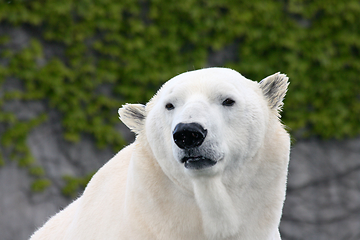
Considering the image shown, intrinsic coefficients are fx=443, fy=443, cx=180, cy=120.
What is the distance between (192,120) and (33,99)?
490 cm

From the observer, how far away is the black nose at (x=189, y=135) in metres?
2.04

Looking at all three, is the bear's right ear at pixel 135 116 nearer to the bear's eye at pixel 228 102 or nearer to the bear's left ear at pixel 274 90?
the bear's eye at pixel 228 102

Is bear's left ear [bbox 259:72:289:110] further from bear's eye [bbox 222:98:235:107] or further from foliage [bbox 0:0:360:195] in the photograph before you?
foliage [bbox 0:0:360:195]

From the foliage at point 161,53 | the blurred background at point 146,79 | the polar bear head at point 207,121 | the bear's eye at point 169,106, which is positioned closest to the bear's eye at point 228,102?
the polar bear head at point 207,121

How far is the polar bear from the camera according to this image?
89.7 inches

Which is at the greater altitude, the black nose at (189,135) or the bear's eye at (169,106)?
the bear's eye at (169,106)

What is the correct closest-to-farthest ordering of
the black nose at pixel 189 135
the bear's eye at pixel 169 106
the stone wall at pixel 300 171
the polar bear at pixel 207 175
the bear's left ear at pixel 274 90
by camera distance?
1. the black nose at pixel 189 135
2. the polar bear at pixel 207 175
3. the bear's eye at pixel 169 106
4. the bear's left ear at pixel 274 90
5. the stone wall at pixel 300 171

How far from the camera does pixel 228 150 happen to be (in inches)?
88.4

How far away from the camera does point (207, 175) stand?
2221 mm

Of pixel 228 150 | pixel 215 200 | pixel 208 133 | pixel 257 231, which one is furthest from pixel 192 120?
pixel 257 231

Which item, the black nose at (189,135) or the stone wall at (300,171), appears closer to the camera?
the black nose at (189,135)

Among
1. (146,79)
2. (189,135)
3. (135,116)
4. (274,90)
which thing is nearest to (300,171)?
(146,79)

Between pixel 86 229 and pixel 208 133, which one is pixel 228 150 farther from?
pixel 86 229

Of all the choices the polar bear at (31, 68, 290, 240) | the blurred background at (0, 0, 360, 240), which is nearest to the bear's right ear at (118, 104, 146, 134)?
the polar bear at (31, 68, 290, 240)
